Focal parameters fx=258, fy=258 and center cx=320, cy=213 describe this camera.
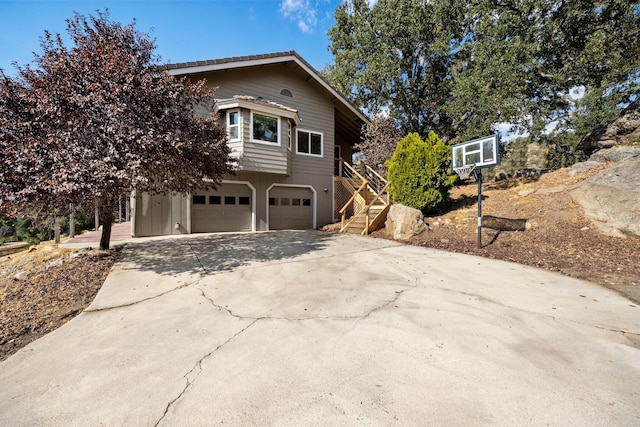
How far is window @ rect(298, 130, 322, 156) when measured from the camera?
1285cm

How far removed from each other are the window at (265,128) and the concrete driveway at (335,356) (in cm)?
733

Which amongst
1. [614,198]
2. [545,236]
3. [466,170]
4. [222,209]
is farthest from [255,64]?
[614,198]

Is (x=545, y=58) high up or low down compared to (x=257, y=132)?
up

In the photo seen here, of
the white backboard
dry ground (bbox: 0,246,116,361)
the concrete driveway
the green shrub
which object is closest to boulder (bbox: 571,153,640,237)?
the white backboard

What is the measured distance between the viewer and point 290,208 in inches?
496

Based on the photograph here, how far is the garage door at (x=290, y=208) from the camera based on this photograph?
12117 millimetres

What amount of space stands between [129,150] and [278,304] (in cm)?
411

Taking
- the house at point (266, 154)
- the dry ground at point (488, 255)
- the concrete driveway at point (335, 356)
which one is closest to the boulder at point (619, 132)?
the dry ground at point (488, 255)

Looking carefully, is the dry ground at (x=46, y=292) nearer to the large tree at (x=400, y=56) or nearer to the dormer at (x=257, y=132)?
the dormer at (x=257, y=132)

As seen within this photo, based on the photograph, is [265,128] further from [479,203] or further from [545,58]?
[545,58]

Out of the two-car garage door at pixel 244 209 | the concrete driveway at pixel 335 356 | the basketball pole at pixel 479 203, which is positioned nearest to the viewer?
the concrete driveway at pixel 335 356

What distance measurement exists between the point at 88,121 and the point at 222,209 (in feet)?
20.6

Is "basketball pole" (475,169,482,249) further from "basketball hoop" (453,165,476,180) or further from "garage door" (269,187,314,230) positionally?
"garage door" (269,187,314,230)

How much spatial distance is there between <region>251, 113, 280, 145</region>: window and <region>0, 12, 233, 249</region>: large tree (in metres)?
4.82
